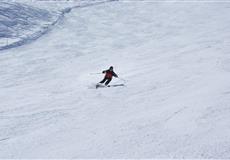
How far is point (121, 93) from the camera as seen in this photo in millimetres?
16484

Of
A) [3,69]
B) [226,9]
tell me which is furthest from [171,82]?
[226,9]

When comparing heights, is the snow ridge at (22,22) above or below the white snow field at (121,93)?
above

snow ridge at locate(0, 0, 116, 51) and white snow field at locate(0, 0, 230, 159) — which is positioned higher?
snow ridge at locate(0, 0, 116, 51)

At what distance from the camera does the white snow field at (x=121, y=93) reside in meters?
11.4

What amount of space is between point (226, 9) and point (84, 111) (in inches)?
1044

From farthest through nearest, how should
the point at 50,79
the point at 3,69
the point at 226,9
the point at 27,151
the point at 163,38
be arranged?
1. the point at 226,9
2. the point at 163,38
3. the point at 3,69
4. the point at 50,79
5. the point at 27,151

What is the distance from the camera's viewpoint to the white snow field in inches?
448

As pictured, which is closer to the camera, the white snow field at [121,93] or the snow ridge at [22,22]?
the white snow field at [121,93]

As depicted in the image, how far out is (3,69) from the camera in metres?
22.2

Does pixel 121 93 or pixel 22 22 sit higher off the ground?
pixel 22 22

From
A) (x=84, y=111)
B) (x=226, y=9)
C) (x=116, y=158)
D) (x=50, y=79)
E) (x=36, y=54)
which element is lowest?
(x=116, y=158)

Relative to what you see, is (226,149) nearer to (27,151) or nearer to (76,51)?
(27,151)

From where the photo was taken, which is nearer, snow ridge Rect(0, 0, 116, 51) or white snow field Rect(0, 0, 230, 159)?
white snow field Rect(0, 0, 230, 159)

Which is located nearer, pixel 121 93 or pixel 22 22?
pixel 121 93
